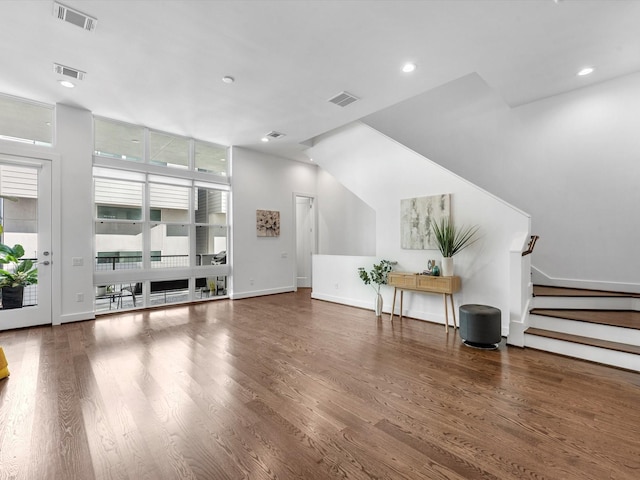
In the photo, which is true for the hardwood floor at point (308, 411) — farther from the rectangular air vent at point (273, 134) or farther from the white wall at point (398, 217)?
the rectangular air vent at point (273, 134)

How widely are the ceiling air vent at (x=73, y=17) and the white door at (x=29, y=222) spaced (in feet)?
9.07

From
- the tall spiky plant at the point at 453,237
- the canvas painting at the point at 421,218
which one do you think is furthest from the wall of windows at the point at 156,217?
the tall spiky plant at the point at 453,237

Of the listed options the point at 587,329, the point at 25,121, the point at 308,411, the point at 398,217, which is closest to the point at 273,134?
the point at 398,217

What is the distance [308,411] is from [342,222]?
6.19 metres

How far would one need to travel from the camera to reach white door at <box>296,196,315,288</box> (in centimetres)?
860

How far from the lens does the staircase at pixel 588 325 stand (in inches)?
124

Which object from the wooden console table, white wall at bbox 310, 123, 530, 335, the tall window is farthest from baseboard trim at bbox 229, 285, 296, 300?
the tall window

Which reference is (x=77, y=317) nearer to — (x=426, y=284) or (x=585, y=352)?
(x=426, y=284)

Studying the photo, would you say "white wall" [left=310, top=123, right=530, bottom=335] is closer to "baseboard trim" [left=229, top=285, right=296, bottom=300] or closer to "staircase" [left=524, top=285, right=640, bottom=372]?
"staircase" [left=524, top=285, right=640, bottom=372]

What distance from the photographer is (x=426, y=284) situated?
14.9ft

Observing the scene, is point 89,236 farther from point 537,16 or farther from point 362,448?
point 537,16

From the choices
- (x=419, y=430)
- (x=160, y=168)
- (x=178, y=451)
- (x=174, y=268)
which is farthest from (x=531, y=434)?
(x=160, y=168)

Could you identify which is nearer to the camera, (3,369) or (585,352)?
(3,369)

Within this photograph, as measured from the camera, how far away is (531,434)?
2000 millimetres
